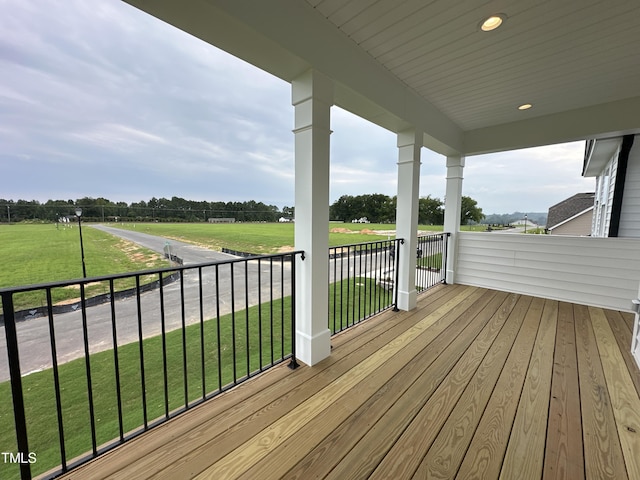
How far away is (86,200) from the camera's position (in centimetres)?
625

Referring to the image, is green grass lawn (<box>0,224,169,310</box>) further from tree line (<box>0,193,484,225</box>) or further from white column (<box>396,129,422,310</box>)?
white column (<box>396,129,422,310</box>)

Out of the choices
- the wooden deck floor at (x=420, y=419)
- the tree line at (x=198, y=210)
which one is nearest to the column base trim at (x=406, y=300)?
the wooden deck floor at (x=420, y=419)

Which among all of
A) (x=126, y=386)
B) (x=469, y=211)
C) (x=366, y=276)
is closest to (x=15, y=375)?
(x=126, y=386)

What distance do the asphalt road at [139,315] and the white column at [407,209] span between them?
64.4 inches

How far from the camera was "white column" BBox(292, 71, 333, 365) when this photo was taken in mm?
1853

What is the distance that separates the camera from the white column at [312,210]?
1.85m

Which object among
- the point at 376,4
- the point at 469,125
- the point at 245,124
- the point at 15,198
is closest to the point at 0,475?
the point at 15,198

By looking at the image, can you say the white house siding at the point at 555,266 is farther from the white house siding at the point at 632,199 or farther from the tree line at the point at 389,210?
the white house siding at the point at 632,199

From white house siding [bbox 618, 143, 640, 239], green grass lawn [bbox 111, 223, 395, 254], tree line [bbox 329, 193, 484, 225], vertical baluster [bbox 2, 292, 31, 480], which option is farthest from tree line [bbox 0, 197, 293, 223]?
white house siding [bbox 618, 143, 640, 239]

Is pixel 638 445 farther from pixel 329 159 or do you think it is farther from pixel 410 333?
pixel 329 159

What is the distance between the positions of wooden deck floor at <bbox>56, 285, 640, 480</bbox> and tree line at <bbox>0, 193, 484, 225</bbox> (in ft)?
7.13

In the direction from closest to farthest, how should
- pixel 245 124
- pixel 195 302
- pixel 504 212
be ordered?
1. pixel 504 212
2. pixel 195 302
3. pixel 245 124

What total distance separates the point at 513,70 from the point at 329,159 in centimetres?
206

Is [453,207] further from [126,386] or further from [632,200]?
[126,386]
